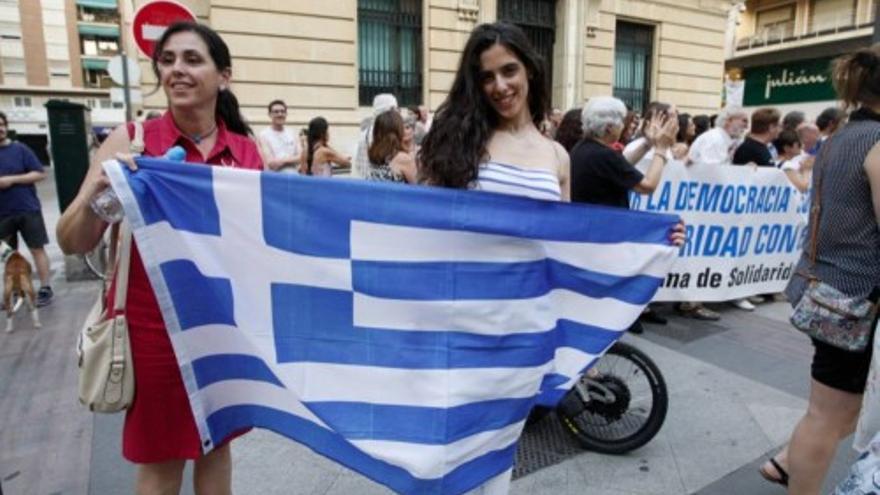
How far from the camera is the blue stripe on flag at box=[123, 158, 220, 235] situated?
1.68 m

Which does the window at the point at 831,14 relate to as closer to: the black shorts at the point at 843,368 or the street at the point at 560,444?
the street at the point at 560,444

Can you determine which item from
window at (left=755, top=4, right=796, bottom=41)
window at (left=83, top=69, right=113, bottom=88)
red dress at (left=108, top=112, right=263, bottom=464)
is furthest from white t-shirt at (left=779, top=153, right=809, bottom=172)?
window at (left=83, top=69, right=113, bottom=88)

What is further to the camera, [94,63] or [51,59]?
[94,63]

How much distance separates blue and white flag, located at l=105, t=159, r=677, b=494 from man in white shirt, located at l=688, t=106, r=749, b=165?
4704mm

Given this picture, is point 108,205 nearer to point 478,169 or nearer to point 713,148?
point 478,169

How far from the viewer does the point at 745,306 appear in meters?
6.08

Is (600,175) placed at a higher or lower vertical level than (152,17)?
lower

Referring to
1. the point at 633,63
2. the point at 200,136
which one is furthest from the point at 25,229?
the point at 633,63

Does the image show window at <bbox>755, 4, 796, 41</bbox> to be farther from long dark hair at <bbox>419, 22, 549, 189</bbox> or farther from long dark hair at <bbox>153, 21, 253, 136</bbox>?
long dark hair at <bbox>153, 21, 253, 136</bbox>

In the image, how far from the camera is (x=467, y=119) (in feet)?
6.47

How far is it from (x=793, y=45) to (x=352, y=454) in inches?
1390

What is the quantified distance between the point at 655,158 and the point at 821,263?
1.40 metres

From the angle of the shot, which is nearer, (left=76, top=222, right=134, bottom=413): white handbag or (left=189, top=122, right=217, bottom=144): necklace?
(left=76, top=222, right=134, bottom=413): white handbag

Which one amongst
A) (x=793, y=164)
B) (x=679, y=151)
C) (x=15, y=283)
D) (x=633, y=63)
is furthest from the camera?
(x=633, y=63)
